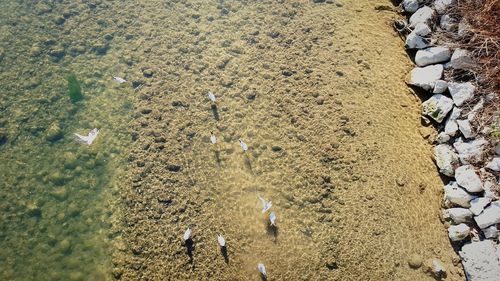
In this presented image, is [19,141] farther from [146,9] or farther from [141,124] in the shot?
[146,9]

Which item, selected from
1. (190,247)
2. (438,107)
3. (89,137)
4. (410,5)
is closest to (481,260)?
(438,107)

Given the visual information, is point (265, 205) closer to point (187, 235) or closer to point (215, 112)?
point (187, 235)

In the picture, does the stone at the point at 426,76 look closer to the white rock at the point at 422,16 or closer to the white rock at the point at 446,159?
the white rock at the point at 422,16

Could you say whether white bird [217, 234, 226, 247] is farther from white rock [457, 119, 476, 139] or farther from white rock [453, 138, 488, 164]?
white rock [457, 119, 476, 139]

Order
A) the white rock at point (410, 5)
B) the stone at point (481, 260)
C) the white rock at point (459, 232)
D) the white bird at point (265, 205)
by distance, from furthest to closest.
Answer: the white rock at point (410, 5) < the white bird at point (265, 205) < the white rock at point (459, 232) < the stone at point (481, 260)

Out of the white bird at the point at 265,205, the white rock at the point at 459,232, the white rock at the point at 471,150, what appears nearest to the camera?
the white rock at the point at 459,232

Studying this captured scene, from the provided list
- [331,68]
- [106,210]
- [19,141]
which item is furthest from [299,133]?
[19,141]

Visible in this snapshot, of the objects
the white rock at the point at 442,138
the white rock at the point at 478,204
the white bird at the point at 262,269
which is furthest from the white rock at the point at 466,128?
the white bird at the point at 262,269
